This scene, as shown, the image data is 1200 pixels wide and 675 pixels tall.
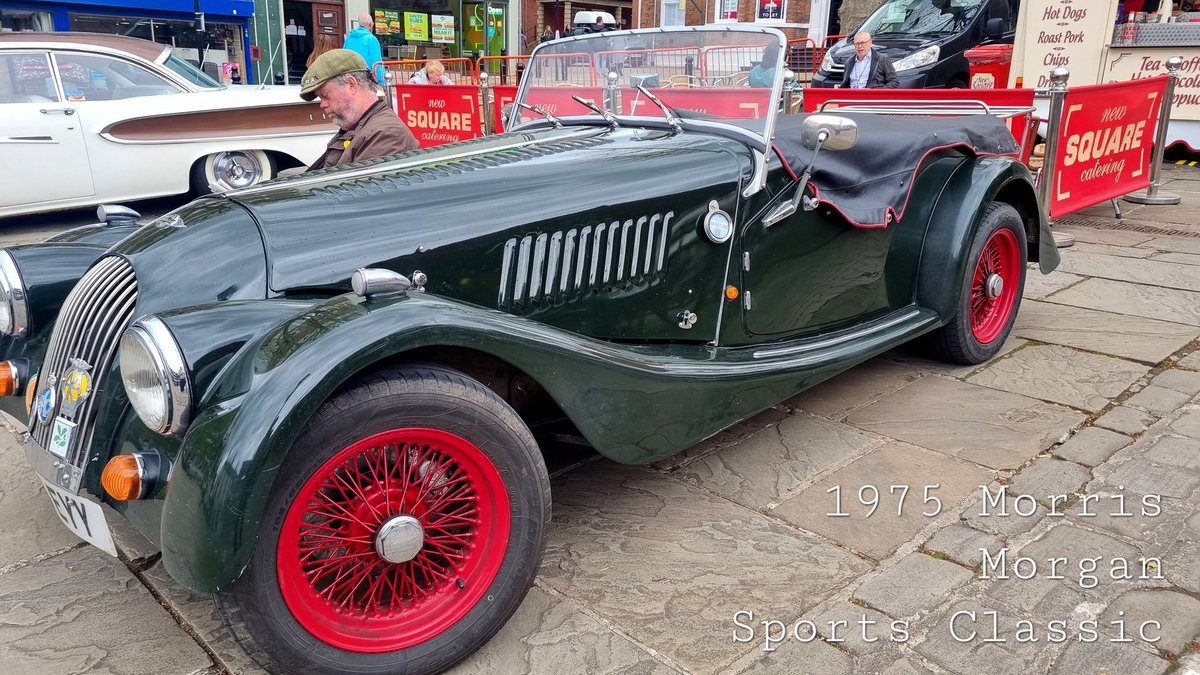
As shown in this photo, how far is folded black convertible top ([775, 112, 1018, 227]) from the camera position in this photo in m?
3.29

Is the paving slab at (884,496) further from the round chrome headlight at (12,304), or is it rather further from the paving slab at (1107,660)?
the round chrome headlight at (12,304)

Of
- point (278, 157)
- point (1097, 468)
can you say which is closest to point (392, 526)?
point (1097, 468)

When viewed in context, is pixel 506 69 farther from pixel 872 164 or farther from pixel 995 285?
pixel 872 164

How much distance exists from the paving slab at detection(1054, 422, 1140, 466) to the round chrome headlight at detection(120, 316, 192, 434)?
2.95 m

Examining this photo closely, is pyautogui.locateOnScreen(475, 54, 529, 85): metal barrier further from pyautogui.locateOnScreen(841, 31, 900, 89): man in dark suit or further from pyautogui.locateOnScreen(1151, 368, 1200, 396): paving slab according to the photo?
pyautogui.locateOnScreen(1151, 368, 1200, 396): paving slab

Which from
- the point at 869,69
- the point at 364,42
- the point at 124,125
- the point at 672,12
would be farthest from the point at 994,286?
the point at 672,12

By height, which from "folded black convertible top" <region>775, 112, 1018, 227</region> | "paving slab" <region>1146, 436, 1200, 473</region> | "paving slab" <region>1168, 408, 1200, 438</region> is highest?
"folded black convertible top" <region>775, 112, 1018, 227</region>

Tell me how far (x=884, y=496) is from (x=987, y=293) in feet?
5.39

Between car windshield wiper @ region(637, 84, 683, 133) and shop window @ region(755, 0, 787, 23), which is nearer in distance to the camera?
car windshield wiper @ region(637, 84, 683, 133)

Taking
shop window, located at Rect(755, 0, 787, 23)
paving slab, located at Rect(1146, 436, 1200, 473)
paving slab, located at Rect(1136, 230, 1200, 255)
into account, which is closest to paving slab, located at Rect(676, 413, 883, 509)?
paving slab, located at Rect(1146, 436, 1200, 473)

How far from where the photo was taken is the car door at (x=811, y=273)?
3129 millimetres

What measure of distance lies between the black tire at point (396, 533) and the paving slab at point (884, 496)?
1065 mm

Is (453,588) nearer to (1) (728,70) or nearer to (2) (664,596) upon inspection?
(2) (664,596)

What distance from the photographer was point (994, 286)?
13.4 feet
